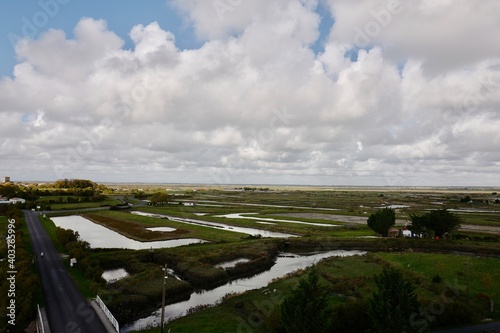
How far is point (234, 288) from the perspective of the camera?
48031 millimetres

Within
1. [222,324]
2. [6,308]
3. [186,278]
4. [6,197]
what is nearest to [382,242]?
[186,278]

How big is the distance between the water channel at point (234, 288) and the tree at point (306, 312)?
16.4m

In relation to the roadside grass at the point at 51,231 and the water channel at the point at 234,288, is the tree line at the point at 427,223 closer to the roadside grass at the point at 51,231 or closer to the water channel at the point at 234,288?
the water channel at the point at 234,288

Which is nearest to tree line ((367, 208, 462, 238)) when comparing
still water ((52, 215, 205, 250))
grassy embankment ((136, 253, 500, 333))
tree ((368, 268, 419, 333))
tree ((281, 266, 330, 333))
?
grassy embankment ((136, 253, 500, 333))

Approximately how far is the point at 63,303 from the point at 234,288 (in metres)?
21.0

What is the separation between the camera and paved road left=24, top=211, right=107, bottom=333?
31.5 metres

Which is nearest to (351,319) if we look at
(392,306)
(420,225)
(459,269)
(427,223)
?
(392,306)

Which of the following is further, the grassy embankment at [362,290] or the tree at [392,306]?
the grassy embankment at [362,290]

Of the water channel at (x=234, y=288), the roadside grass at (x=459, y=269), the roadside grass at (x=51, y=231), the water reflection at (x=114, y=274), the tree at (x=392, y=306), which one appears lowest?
the water channel at (x=234, y=288)

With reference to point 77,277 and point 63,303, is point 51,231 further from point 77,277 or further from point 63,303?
point 63,303

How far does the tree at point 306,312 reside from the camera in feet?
82.0

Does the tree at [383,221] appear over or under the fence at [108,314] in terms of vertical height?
over

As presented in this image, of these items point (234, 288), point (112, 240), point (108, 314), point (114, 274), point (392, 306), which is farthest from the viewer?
point (112, 240)

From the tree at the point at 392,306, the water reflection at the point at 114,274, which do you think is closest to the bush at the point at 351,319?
the tree at the point at 392,306
